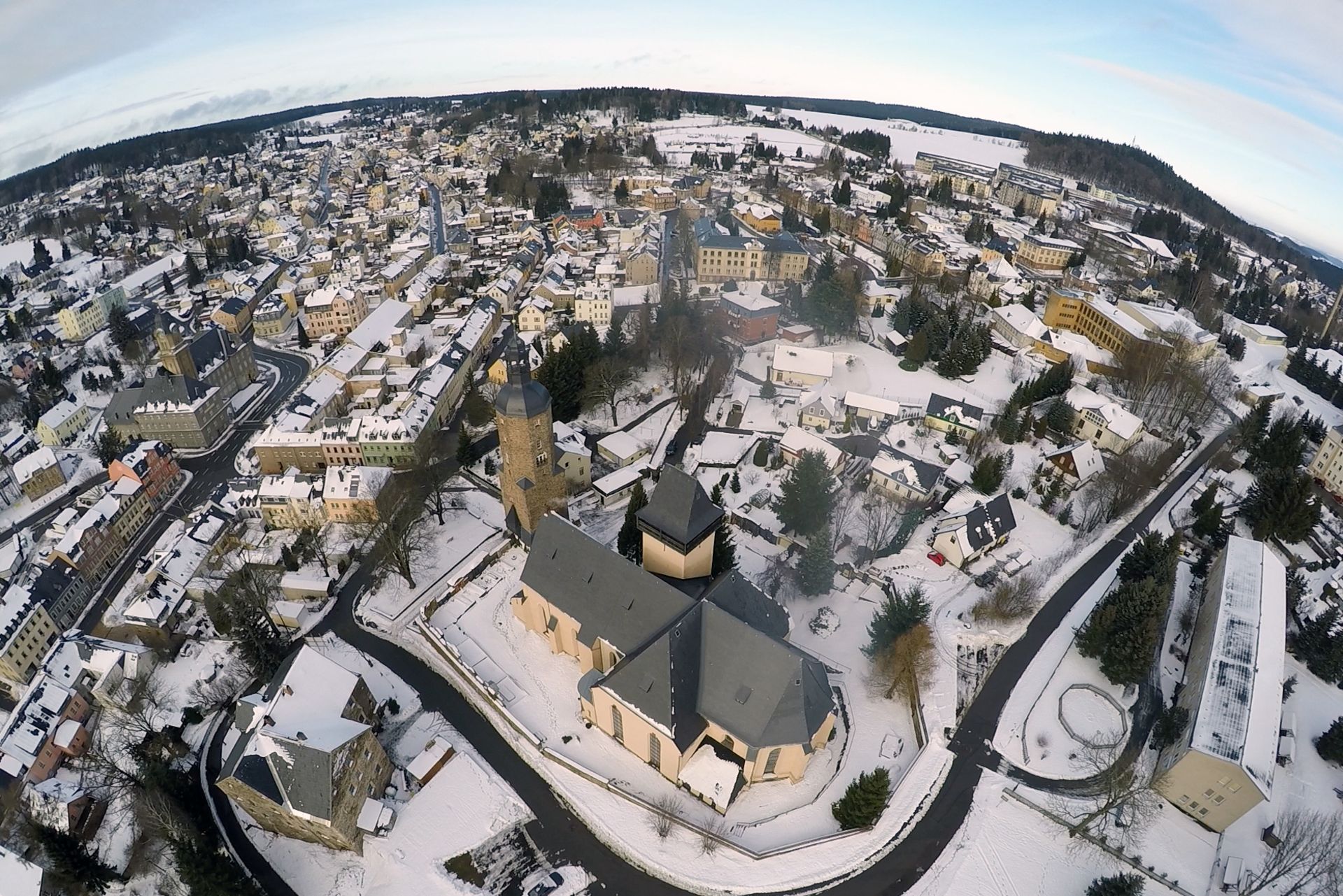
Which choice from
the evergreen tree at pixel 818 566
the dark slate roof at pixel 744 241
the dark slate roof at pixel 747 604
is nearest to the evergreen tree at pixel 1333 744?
the evergreen tree at pixel 818 566

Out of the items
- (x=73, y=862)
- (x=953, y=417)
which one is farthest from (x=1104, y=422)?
(x=73, y=862)

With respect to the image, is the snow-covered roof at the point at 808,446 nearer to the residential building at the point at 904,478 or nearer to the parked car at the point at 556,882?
the residential building at the point at 904,478

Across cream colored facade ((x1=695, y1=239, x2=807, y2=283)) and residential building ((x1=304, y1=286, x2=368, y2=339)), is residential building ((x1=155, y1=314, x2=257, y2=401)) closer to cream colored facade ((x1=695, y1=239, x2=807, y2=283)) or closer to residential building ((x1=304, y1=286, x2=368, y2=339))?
residential building ((x1=304, y1=286, x2=368, y2=339))

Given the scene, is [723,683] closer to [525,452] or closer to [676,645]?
[676,645]

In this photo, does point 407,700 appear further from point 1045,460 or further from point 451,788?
point 1045,460

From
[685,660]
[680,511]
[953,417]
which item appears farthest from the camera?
[953,417]

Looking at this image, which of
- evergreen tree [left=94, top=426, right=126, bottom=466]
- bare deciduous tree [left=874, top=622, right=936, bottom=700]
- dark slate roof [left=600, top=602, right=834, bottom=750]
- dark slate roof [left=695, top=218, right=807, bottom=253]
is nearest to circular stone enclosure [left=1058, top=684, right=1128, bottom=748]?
bare deciduous tree [left=874, top=622, right=936, bottom=700]
